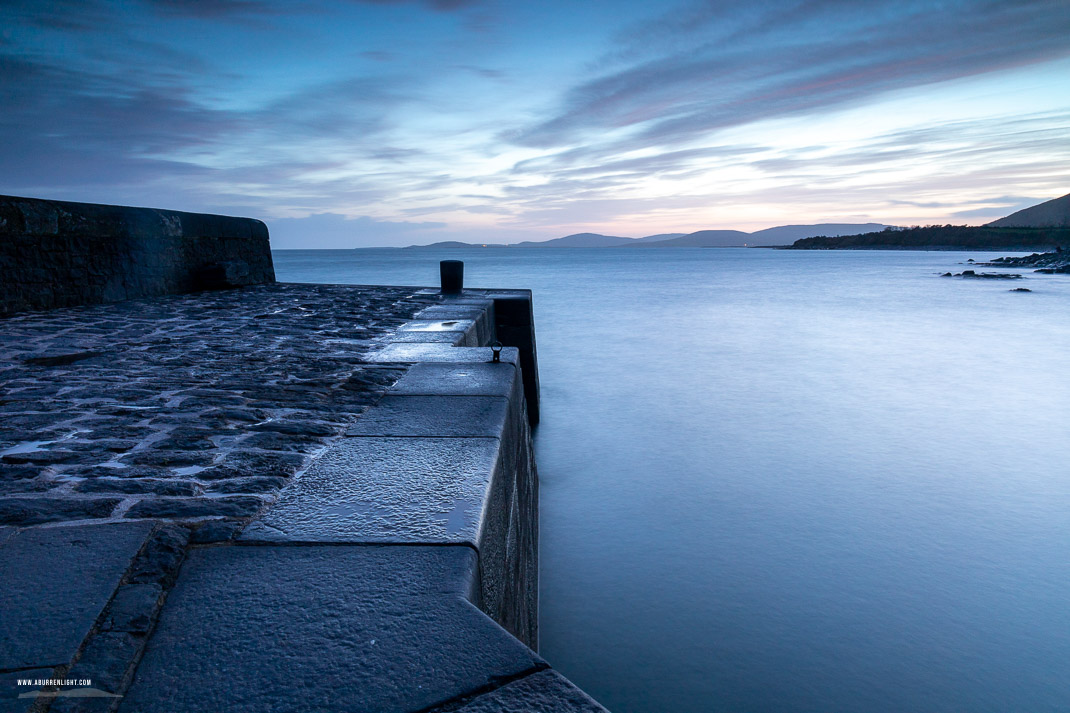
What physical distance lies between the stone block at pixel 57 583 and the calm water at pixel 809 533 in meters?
3.01

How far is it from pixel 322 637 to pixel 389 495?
746mm

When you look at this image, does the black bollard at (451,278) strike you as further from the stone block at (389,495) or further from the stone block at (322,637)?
the stone block at (322,637)

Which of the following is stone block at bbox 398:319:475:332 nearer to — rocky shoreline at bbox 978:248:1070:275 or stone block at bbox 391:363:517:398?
stone block at bbox 391:363:517:398

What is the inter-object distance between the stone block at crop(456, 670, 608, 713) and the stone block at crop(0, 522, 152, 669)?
91 centimetres

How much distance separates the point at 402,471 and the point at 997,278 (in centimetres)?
3815

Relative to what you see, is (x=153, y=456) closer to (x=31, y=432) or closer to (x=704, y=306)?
(x=31, y=432)

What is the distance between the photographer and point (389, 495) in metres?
2.13

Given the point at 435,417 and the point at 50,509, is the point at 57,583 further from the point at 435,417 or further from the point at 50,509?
the point at 435,417

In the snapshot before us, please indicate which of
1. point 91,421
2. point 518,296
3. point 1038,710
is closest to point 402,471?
point 91,421

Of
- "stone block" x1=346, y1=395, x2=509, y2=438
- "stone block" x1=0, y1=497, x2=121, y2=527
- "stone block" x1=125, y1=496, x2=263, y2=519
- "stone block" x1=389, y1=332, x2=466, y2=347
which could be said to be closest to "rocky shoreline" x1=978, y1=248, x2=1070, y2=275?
"stone block" x1=389, y1=332, x2=466, y2=347

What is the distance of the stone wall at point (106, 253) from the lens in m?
6.39

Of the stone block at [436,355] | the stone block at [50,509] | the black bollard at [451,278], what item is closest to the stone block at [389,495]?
the stone block at [50,509]

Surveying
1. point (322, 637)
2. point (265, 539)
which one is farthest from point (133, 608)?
point (322, 637)

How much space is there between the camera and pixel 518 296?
9.60 meters
